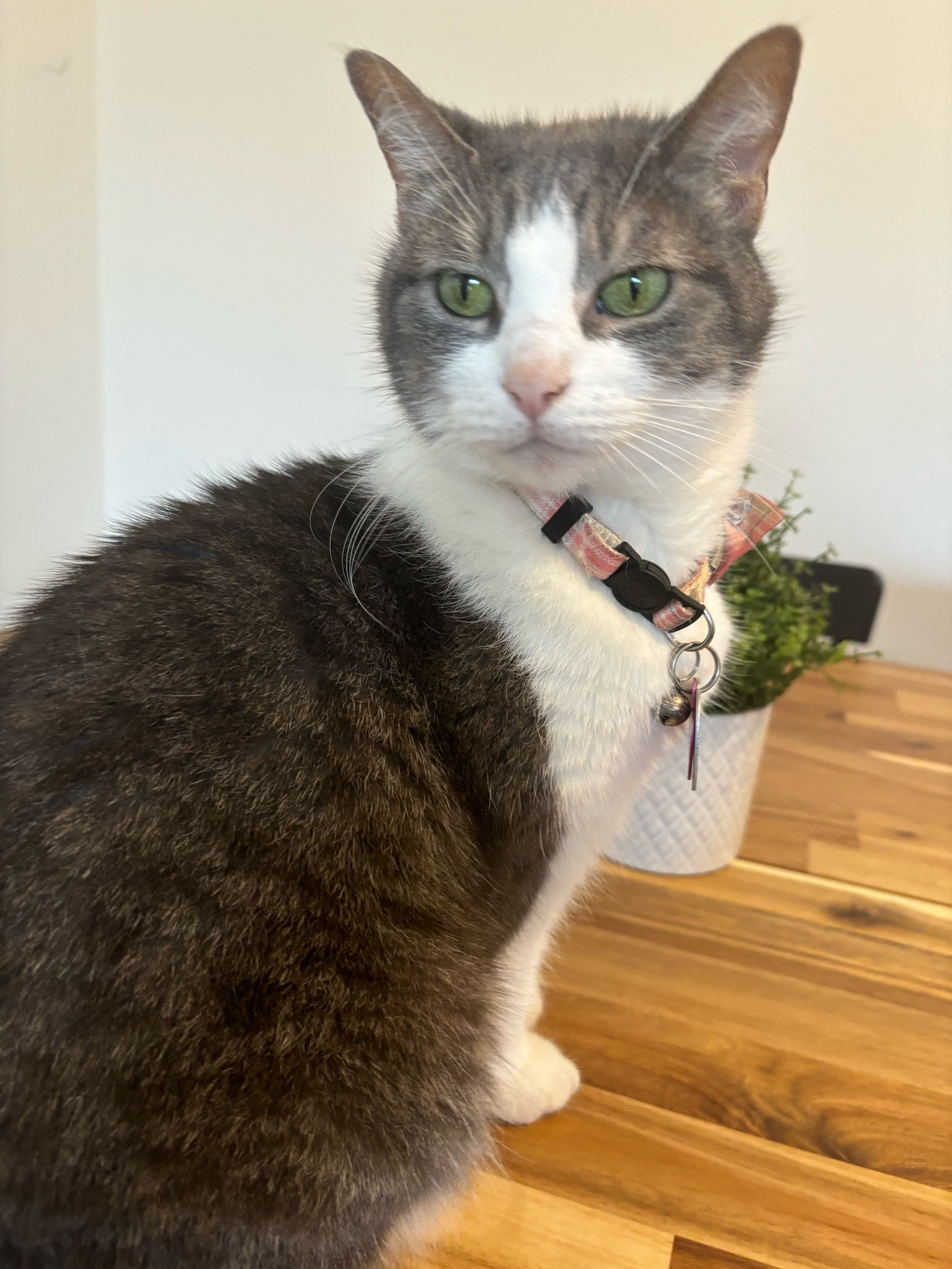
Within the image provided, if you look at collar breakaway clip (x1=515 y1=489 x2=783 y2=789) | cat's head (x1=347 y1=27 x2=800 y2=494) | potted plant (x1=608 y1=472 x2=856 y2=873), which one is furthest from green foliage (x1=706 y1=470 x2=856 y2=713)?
cat's head (x1=347 y1=27 x2=800 y2=494)

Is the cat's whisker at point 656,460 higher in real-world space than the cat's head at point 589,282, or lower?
lower

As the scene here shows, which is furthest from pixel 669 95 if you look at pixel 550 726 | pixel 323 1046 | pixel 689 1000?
pixel 323 1046

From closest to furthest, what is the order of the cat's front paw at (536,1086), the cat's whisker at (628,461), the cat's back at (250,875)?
the cat's back at (250,875) < the cat's whisker at (628,461) < the cat's front paw at (536,1086)

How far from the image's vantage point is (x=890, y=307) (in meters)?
1.40

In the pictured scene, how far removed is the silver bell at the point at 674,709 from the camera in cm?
69

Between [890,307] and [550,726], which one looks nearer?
[550,726]

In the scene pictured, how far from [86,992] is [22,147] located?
1.48 m

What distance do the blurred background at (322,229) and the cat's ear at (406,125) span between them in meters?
0.62

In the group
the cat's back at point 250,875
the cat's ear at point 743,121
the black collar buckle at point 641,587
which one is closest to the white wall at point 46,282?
the cat's back at point 250,875

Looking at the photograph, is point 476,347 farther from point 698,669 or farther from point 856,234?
point 856,234

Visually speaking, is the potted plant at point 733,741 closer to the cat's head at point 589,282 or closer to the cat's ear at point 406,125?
the cat's head at point 589,282

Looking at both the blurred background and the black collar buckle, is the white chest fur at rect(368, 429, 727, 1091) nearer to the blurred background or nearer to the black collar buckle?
the black collar buckle

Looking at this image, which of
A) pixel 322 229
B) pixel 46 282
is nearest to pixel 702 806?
pixel 322 229

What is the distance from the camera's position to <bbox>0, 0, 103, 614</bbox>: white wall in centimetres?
138
